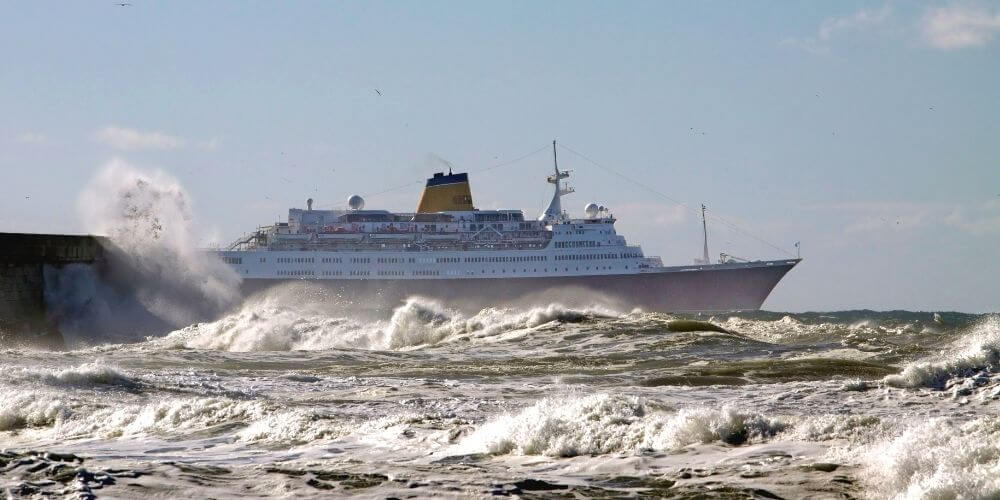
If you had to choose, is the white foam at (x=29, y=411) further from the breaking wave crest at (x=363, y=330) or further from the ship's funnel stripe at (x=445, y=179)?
the ship's funnel stripe at (x=445, y=179)

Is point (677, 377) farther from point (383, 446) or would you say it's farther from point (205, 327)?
point (205, 327)

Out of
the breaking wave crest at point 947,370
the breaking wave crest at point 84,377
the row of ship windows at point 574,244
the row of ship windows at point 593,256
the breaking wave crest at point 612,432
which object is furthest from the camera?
the row of ship windows at point 574,244

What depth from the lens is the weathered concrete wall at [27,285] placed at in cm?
2645

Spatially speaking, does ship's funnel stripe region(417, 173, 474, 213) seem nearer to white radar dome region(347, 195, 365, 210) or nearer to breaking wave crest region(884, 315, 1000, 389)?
white radar dome region(347, 195, 365, 210)

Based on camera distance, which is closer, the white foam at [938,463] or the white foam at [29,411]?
the white foam at [938,463]

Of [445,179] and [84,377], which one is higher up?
[445,179]

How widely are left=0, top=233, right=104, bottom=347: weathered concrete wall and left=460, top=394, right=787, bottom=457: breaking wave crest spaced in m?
21.4

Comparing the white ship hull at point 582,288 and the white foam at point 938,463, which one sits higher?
the white ship hull at point 582,288

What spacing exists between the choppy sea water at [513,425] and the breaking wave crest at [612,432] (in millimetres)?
18

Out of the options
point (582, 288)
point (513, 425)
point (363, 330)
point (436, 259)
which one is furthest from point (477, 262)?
point (513, 425)

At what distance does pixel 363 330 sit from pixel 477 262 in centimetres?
3265

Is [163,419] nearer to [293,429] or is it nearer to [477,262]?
[293,429]

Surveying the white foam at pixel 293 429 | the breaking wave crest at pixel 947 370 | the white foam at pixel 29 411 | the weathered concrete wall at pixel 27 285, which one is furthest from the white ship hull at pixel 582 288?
the white foam at pixel 293 429

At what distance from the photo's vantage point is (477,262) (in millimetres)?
59625
